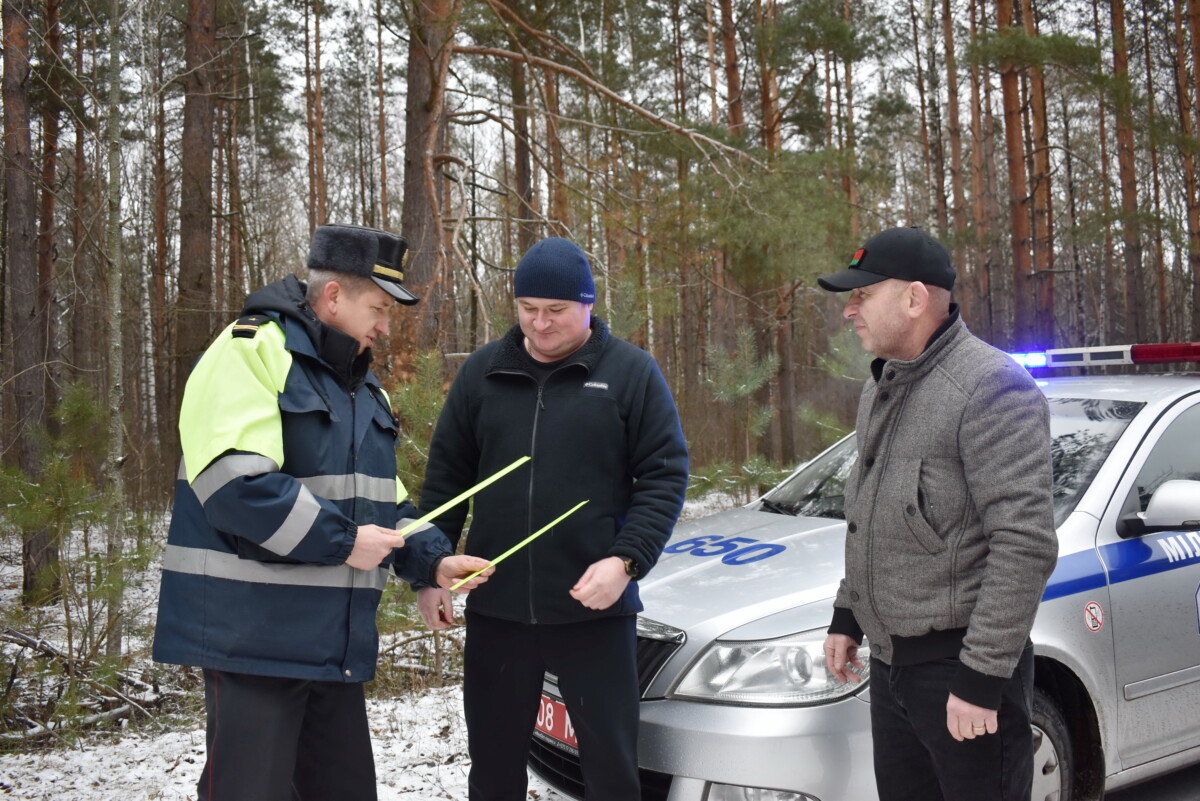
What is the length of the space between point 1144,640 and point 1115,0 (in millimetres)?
19732

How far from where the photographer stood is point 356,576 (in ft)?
7.14

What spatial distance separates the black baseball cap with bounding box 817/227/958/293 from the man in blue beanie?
0.65 meters

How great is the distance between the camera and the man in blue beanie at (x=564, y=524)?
2365mm

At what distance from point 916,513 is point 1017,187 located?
577 inches

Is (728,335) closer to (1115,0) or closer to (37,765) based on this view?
(1115,0)

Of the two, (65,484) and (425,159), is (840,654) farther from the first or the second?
(425,159)

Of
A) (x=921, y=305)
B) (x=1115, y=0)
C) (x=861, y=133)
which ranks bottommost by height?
(x=921, y=305)

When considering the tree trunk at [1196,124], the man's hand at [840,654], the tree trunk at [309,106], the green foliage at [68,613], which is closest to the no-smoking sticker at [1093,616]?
the man's hand at [840,654]

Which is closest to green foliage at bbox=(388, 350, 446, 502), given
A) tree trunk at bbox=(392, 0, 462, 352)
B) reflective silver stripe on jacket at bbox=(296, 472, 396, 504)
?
tree trunk at bbox=(392, 0, 462, 352)

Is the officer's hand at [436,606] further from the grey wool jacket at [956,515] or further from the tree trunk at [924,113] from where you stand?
the tree trunk at [924,113]

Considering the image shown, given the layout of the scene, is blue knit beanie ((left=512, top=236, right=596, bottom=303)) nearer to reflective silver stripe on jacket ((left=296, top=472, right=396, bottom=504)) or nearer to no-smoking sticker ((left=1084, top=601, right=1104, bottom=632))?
reflective silver stripe on jacket ((left=296, top=472, right=396, bottom=504))

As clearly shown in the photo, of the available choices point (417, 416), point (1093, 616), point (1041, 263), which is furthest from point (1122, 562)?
point (1041, 263)

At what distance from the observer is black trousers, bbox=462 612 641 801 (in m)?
2.34

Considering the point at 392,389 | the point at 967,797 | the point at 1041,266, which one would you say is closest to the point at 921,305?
the point at 967,797
